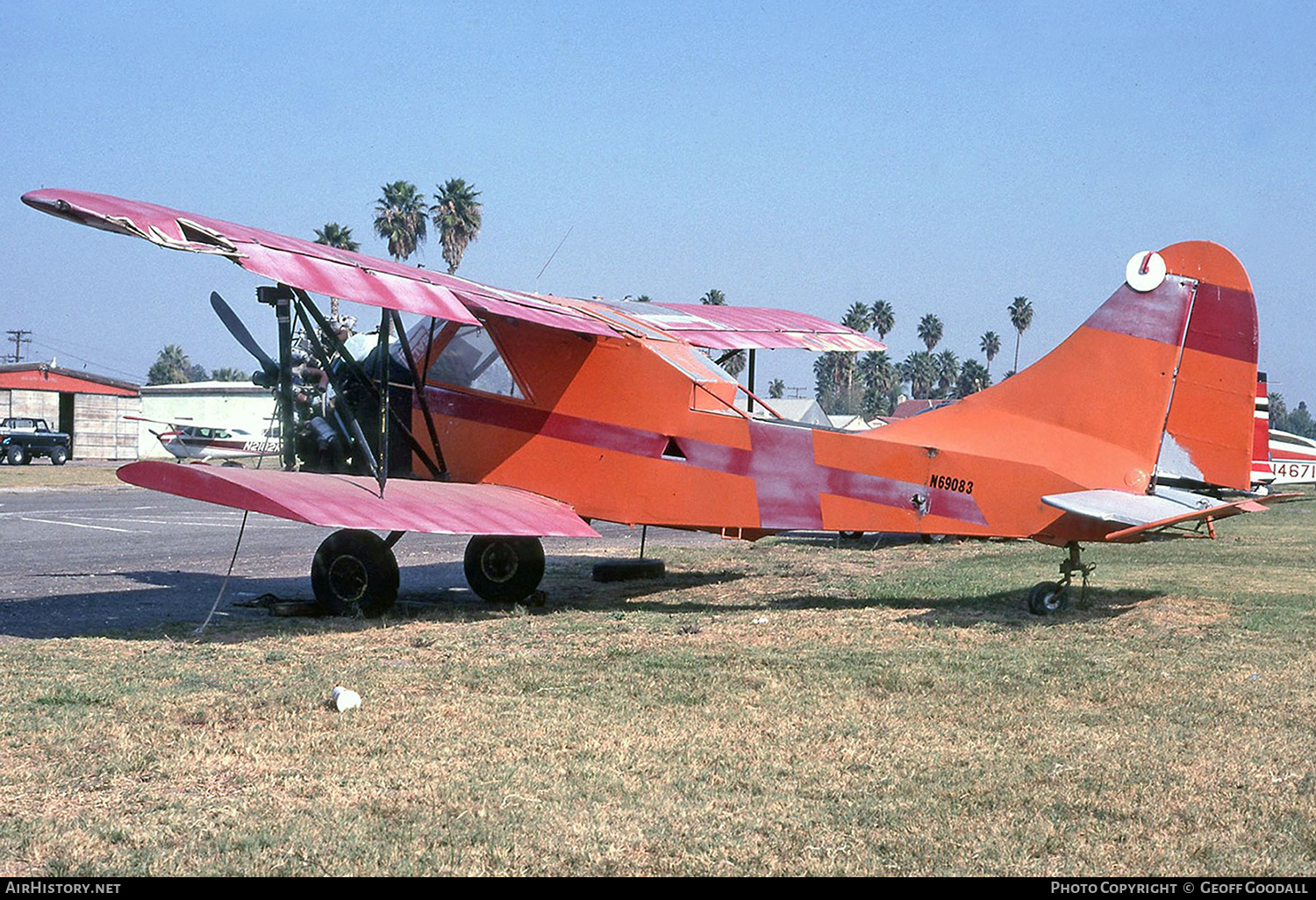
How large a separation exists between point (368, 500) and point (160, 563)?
6.28 m

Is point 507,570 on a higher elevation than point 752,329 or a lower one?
lower

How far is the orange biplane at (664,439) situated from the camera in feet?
32.3

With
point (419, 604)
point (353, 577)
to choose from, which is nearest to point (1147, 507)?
point (419, 604)

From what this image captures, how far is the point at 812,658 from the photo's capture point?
27.7 feet

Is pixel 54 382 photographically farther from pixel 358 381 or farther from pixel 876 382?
pixel 876 382

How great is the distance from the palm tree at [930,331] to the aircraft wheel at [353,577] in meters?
139

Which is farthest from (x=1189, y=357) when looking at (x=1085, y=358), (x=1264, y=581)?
(x=1264, y=581)

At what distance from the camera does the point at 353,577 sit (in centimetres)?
1085

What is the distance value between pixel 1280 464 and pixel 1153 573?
29.9 metres

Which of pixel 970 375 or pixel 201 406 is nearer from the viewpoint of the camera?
pixel 201 406

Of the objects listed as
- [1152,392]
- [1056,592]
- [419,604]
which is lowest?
[419,604]

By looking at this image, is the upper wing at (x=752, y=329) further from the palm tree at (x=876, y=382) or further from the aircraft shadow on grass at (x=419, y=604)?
the palm tree at (x=876, y=382)

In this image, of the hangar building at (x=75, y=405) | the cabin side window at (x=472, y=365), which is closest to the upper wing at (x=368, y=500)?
the cabin side window at (x=472, y=365)

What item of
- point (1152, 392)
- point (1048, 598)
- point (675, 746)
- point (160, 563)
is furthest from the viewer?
point (160, 563)
